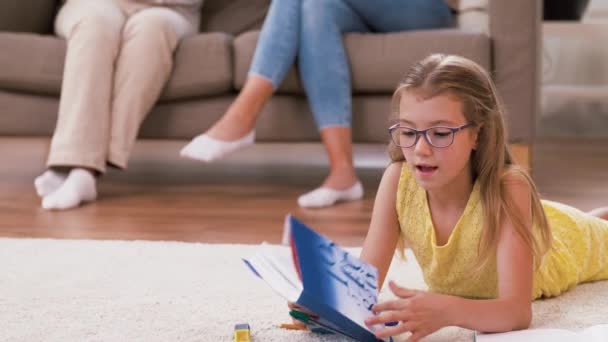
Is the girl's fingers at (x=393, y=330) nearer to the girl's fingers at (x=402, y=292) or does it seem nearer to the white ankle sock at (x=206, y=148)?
the girl's fingers at (x=402, y=292)

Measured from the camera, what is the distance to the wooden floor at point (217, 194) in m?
1.69

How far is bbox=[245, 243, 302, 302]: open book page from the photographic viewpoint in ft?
2.63

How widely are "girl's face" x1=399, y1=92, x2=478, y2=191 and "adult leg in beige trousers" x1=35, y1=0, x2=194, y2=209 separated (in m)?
1.23

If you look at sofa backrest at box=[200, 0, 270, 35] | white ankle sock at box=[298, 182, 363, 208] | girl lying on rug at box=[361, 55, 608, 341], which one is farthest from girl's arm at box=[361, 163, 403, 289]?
sofa backrest at box=[200, 0, 270, 35]

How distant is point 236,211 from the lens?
1966mm

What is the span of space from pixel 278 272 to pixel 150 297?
35 centimetres

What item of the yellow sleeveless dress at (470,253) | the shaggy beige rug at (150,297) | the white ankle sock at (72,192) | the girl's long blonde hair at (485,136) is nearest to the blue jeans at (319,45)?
the white ankle sock at (72,192)

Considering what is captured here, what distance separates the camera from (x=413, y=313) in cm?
85

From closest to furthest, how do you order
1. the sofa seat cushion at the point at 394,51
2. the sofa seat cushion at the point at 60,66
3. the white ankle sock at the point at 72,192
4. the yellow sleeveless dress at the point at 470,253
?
the yellow sleeveless dress at the point at 470,253 < the white ankle sock at the point at 72,192 < the sofa seat cushion at the point at 394,51 < the sofa seat cushion at the point at 60,66

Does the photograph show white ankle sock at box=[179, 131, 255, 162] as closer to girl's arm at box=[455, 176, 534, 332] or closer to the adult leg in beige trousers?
the adult leg in beige trousers

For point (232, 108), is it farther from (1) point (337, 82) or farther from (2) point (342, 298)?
(2) point (342, 298)

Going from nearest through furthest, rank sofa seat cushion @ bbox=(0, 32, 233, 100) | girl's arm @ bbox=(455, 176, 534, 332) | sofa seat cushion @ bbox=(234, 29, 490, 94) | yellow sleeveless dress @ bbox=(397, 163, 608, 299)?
girl's arm @ bbox=(455, 176, 534, 332) < yellow sleeveless dress @ bbox=(397, 163, 608, 299) < sofa seat cushion @ bbox=(234, 29, 490, 94) < sofa seat cushion @ bbox=(0, 32, 233, 100)

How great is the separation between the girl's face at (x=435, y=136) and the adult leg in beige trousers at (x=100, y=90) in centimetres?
123

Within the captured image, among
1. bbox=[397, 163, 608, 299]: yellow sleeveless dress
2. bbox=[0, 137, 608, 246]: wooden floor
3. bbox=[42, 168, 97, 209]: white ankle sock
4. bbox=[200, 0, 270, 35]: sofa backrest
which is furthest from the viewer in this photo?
bbox=[200, 0, 270, 35]: sofa backrest
